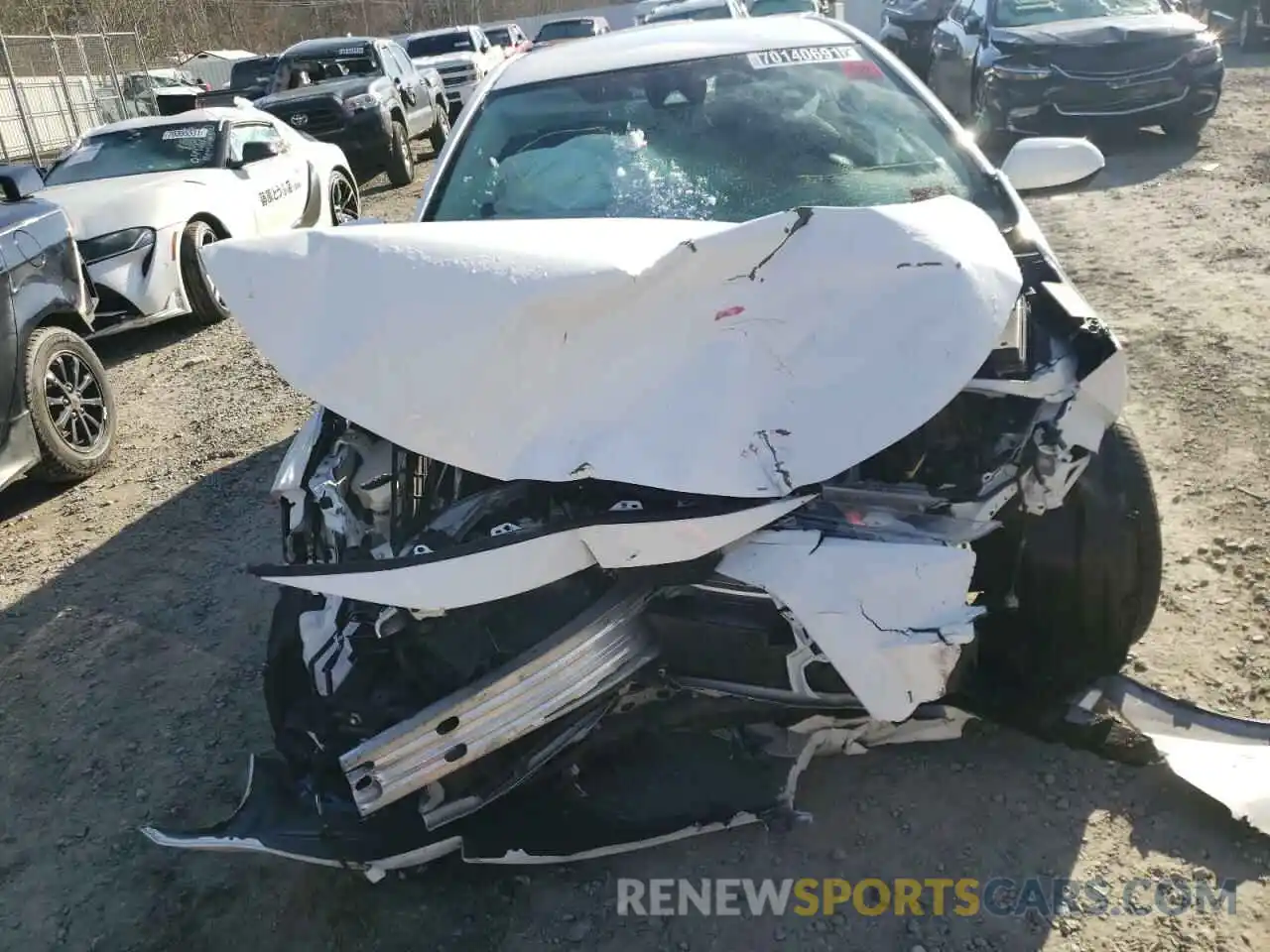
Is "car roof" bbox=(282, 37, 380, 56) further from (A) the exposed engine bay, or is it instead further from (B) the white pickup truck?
(A) the exposed engine bay

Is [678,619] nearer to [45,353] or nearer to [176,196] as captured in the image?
[45,353]

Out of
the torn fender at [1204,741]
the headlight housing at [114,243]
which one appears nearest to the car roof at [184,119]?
the headlight housing at [114,243]

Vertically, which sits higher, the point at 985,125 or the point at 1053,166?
the point at 1053,166

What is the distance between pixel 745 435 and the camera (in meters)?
2.05

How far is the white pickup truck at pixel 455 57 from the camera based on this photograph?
15836mm

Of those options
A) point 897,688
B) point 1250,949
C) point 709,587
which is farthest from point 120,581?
point 1250,949

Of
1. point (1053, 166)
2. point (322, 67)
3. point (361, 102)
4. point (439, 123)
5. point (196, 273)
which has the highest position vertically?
point (322, 67)

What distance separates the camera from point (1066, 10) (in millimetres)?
9008

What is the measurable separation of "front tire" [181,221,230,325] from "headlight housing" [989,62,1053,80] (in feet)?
22.3

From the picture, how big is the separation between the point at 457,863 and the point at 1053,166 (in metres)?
2.85

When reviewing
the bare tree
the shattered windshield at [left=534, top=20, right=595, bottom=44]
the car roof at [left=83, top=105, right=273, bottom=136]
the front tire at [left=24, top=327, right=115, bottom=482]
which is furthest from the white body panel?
the bare tree

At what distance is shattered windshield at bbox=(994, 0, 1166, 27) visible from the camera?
8.91m

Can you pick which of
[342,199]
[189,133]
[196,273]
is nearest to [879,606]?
[196,273]

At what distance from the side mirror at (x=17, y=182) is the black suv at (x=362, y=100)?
6954mm
